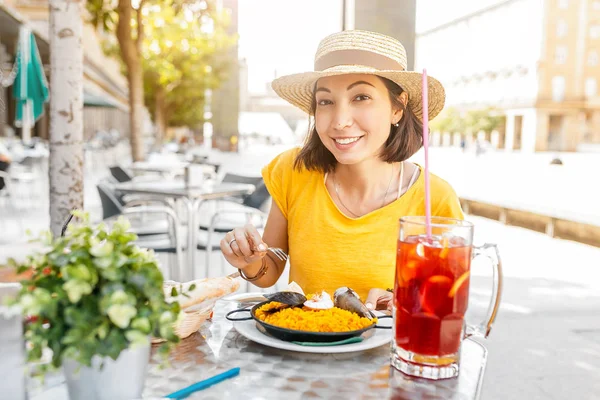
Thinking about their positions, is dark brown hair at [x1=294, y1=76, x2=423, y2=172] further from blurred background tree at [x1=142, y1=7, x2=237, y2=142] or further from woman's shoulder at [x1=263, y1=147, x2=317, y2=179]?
blurred background tree at [x1=142, y1=7, x2=237, y2=142]

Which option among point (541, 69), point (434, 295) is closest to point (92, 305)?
point (434, 295)

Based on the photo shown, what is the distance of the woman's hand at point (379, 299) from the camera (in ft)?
4.59

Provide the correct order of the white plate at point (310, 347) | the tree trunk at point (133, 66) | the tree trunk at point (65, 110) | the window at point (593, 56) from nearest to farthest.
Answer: the white plate at point (310, 347) → the tree trunk at point (65, 110) → the tree trunk at point (133, 66) → the window at point (593, 56)

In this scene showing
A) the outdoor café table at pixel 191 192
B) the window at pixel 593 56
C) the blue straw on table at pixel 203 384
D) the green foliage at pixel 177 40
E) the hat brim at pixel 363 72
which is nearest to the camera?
the blue straw on table at pixel 203 384

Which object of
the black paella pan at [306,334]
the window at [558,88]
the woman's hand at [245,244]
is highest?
the window at [558,88]

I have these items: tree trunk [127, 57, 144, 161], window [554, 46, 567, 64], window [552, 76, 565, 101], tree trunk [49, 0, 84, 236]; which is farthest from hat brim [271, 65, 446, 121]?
window [552, 76, 565, 101]

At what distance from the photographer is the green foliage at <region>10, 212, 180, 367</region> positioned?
2.19 feet

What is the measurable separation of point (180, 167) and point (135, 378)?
281 inches

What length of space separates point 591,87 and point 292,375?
61.3 metres

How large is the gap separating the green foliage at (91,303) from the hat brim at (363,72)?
0.95 meters

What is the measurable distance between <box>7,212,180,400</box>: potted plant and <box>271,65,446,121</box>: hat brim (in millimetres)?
930

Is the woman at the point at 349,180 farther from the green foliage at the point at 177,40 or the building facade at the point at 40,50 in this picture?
the building facade at the point at 40,50

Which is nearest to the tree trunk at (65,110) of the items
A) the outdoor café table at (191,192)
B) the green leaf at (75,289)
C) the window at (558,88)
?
the outdoor café table at (191,192)

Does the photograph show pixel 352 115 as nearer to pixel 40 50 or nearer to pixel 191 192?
pixel 191 192
